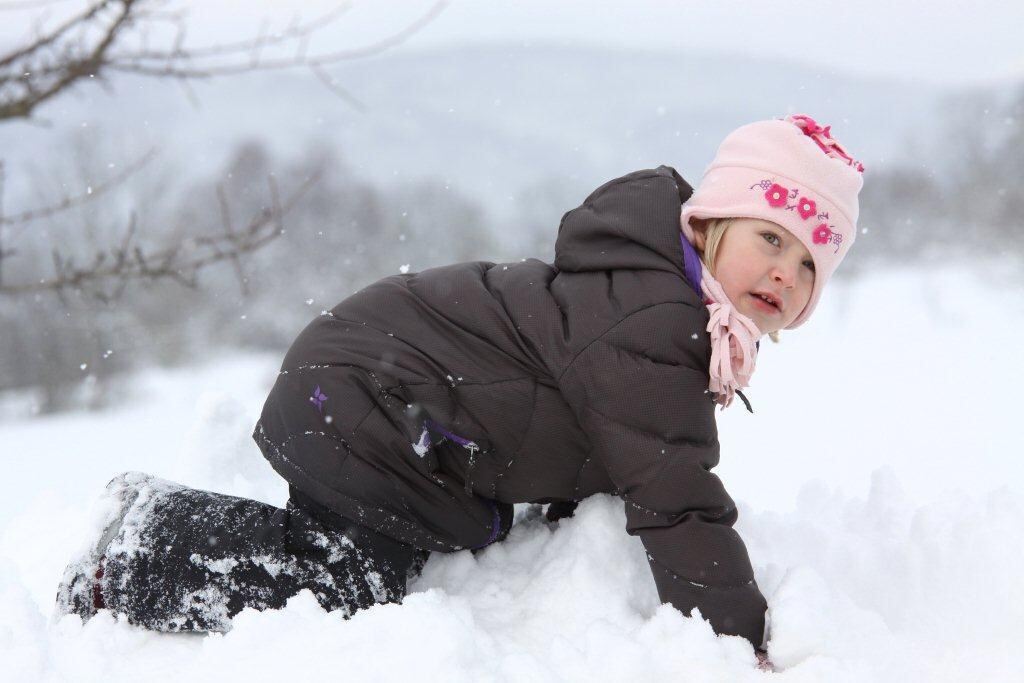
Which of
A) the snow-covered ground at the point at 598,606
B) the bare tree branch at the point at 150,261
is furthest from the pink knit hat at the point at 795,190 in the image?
the bare tree branch at the point at 150,261

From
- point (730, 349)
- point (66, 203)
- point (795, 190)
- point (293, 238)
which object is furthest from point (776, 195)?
point (293, 238)

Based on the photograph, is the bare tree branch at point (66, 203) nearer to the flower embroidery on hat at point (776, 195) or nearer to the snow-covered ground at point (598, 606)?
the snow-covered ground at point (598, 606)

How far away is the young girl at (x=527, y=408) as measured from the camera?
1.49m

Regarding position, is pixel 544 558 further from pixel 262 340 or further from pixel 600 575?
pixel 262 340

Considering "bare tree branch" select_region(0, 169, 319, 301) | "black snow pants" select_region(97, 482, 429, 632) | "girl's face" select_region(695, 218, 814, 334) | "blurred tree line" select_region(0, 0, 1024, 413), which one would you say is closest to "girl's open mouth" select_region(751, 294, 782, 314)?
"girl's face" select_region(695, 218, 814, 334)

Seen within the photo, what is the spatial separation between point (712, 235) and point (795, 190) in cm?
18

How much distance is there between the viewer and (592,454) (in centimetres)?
167

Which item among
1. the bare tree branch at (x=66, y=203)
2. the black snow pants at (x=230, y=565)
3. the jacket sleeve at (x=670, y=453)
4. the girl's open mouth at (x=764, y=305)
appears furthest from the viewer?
the bare tree branch at (x=66, y=203)

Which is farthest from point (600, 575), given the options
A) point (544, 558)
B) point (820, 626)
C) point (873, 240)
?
point (873, 240)

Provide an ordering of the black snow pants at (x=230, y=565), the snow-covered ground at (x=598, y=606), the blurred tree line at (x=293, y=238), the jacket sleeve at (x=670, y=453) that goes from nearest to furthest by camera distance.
→ the snow-covered ground at (x=598, y=606), the jacket sleeve at (x=670, y=453), the black snow pants at (x=230, y=565), the blurred tree line at (x=293, y=238)

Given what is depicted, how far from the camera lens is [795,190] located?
168cm

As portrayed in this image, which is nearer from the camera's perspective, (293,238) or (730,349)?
(730,349)

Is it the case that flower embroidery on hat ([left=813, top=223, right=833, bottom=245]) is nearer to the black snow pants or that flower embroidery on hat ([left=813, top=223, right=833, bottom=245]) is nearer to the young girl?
the young girl

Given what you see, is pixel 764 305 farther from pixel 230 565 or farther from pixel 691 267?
pixel 230 565
